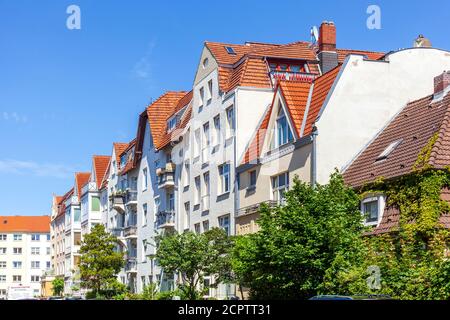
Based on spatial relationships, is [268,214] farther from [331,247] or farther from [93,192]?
[93,192]

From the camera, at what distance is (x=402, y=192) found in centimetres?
Result: 2881

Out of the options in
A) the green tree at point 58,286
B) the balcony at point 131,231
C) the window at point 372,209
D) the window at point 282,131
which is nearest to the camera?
the window at point 372,209

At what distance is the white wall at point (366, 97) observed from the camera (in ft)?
114

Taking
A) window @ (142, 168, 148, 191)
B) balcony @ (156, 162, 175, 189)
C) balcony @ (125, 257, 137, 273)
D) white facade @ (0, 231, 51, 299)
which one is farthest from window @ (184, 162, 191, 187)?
white facade @ (0, 231, 51, 299)

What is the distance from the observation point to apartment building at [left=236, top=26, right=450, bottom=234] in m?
34.8

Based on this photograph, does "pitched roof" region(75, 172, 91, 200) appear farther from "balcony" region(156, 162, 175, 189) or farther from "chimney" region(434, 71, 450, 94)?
"chimney" region(434, 71, 450, 94)

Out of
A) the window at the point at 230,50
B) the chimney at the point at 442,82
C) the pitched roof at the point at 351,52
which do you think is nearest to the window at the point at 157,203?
the window at the point at 230,50

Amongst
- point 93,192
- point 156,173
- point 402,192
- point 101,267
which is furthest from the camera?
point 93,192

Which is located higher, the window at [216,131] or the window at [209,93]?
the window at [209,93]

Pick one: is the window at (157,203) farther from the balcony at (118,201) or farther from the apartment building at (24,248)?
the apartment building at (24,248)

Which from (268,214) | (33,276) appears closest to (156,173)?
(268,214)

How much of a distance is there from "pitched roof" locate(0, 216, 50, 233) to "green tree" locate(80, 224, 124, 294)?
279 ft

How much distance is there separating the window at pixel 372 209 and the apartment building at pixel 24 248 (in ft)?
390
